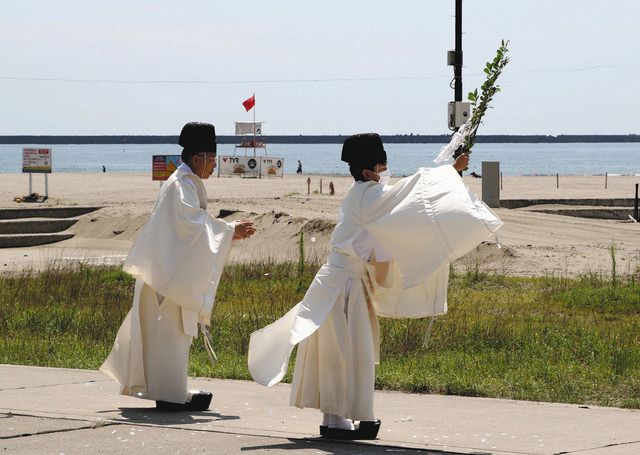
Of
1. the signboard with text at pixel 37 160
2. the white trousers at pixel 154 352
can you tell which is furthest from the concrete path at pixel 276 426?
the signboard with text at pixel 37 160

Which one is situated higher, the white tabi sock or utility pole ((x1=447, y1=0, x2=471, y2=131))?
utility pole ((x1=447, y1=0, x2=471, y2=131))

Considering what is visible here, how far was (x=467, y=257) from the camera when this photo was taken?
23.0 metres

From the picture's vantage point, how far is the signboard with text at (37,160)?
4147cm

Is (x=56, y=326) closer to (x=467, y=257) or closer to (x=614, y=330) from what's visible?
(x=614, y=330)

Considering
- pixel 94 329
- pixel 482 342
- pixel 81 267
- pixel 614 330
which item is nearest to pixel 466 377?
pixel 482 342

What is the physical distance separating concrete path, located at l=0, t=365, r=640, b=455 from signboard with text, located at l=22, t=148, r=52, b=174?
108 feet

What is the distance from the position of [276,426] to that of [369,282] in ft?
3.50

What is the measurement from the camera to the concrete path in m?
7.18

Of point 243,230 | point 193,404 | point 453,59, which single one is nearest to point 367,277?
point 243,230

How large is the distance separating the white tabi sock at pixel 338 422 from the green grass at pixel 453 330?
1868 millimetres

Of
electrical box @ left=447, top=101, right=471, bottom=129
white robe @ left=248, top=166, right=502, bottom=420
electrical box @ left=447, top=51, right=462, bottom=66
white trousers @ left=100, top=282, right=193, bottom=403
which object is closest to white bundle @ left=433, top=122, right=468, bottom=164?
white robe @ left=248, top=166, right=502, bottom=420

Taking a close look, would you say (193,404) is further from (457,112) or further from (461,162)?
(457,112)

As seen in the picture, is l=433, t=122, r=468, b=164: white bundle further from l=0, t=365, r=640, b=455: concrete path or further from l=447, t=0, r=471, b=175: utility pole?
l=447, t=0, r=471, b=175: utility pole

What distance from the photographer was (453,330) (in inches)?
480
